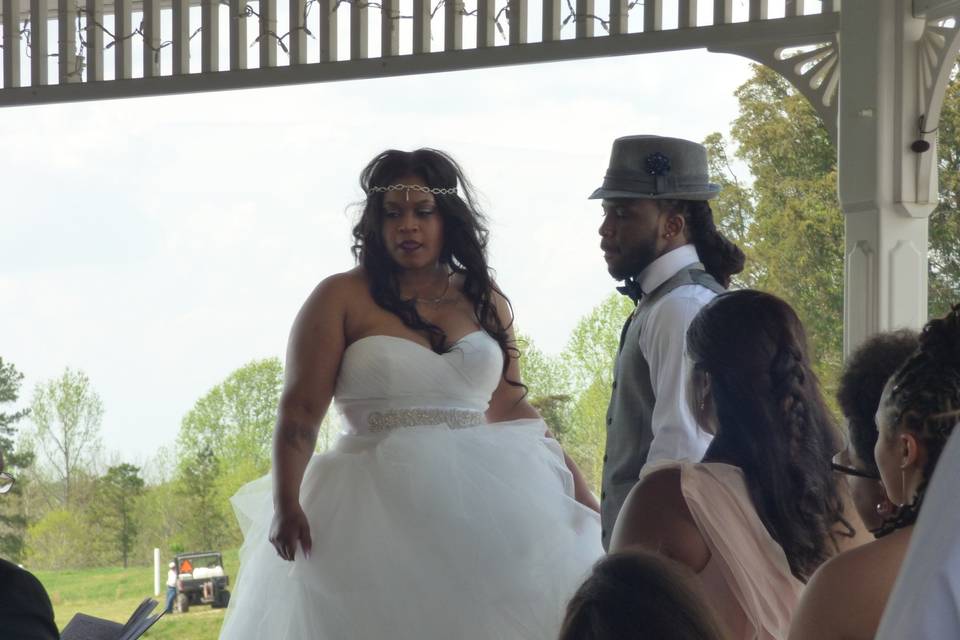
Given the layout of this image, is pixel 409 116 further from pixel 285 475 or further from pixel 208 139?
pixel 285 475

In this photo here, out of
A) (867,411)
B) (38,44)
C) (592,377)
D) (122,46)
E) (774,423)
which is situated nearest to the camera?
(867,411)

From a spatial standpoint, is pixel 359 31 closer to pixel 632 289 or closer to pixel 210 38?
pixel 210 38

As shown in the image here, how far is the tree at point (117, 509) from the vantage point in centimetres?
746

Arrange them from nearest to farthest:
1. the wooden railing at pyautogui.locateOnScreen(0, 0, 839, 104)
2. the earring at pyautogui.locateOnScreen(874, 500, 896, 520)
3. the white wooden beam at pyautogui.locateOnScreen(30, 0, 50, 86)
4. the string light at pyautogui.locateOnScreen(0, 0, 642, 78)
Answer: the earring at pyautogui.locateOnScreen(874, 500, 896, 520) < the wooden railing at pyautogui.locateOnScreen(0, 0, 839, 104) < the string light at pyautogui.locateOnScreen(0, 0, 642, 78) < the white wooden beam at pyautogui.locateOnScreen(30, 0, 50, 86)

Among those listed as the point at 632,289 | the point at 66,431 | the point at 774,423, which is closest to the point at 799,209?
the point at 66,431

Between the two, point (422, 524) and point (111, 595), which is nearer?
point (422, 524)

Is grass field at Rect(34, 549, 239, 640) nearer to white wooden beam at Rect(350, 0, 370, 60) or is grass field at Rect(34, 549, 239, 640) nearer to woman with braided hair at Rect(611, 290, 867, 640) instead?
white wooden beam at Rect(350, 0, 370, 60)

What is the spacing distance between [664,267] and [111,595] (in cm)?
575

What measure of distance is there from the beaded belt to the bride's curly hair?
0.45ft

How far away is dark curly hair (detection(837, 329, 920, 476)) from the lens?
1407 mm

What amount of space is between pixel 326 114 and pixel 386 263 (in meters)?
6.88

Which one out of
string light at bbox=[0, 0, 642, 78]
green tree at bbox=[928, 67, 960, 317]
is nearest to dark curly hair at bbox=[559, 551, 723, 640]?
string light at bbox=[0, 0, 642, 78]

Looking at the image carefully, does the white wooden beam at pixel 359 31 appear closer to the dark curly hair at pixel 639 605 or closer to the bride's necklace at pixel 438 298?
the bride's necklace at pixel 438 298

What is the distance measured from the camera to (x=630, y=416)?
2.58 metres
